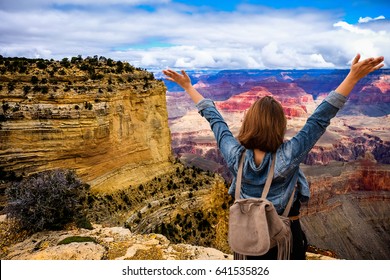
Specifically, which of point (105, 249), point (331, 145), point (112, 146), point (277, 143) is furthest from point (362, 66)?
point (331, 145)

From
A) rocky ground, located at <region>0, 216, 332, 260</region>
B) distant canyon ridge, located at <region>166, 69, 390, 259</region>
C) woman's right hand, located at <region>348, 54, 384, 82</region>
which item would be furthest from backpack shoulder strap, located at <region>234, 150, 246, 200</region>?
distant canyon ridge, located at <region>166, 69, 390, 259</region>

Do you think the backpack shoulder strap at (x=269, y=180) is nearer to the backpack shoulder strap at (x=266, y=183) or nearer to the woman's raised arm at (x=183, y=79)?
the backpack shoulder strap at (x=266, y=183)

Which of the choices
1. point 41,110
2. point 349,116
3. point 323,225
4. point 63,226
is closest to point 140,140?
point 41,110

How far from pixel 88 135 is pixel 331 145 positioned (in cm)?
5602

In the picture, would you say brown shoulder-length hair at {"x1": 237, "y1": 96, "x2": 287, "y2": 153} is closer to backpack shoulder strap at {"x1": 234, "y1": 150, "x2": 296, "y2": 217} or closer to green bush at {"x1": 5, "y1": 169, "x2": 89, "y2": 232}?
backpack shoulder strap at {"x1": 234, "y1": 150, "x2": 296, "y2": 217}

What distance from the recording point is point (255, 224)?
2.40m

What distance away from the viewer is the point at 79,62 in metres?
16.2

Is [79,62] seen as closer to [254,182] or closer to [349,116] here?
[254,182]

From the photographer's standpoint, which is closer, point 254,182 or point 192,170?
point 254,182

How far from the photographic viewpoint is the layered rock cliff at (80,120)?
12.8 m

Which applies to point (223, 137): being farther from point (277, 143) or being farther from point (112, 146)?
point (112, 146)

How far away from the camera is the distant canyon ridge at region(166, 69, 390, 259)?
1366 inches

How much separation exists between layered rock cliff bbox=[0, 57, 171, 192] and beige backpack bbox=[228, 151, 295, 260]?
39.5ft
